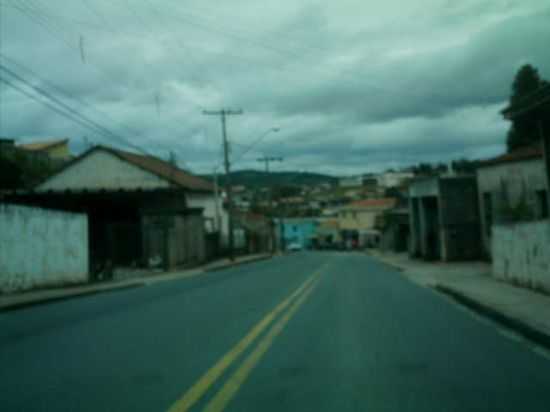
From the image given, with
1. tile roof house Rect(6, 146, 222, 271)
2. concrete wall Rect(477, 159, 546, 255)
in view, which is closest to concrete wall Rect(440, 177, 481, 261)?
concrete wall Rect(477, 159, 546, 255)

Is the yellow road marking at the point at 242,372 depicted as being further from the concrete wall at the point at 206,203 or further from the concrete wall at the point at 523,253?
the concrete wall at the point at 206,203

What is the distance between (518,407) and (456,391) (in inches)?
28.8

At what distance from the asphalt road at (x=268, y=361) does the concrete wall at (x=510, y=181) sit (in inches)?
565

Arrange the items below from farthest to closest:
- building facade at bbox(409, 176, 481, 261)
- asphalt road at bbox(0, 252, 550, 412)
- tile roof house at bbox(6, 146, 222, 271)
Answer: building facade at bbox(409, 176, 481, 261), tile roof house at bbox(6, 146, 222, 271), asphalt road at bbox(0, 252, 550, 412)

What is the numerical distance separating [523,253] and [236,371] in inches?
474

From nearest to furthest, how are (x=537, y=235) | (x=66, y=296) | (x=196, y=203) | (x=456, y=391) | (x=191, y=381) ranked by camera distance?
(x=456, y=391) → (x=191, y=381) → (x=537, y=235) → (x=66, y=296) → (x=196, y=203)

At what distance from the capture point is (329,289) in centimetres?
2008

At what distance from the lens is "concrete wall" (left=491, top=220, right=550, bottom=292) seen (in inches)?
614

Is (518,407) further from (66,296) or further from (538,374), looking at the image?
(66,296)

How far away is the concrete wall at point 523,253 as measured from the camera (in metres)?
15.6

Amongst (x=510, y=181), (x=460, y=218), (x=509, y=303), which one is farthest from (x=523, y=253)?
(x=460, y=218)

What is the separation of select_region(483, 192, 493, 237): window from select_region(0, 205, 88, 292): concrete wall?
19461 millimetres

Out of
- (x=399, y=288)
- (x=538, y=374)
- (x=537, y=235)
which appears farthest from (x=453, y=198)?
(x=538, y=374)

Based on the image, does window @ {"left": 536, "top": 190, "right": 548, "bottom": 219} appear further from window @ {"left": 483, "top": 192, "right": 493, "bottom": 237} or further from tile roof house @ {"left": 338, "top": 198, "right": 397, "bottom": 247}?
tile roof house @ {"left": 338, "top": 198, "right": 397, "bottom": 247}
